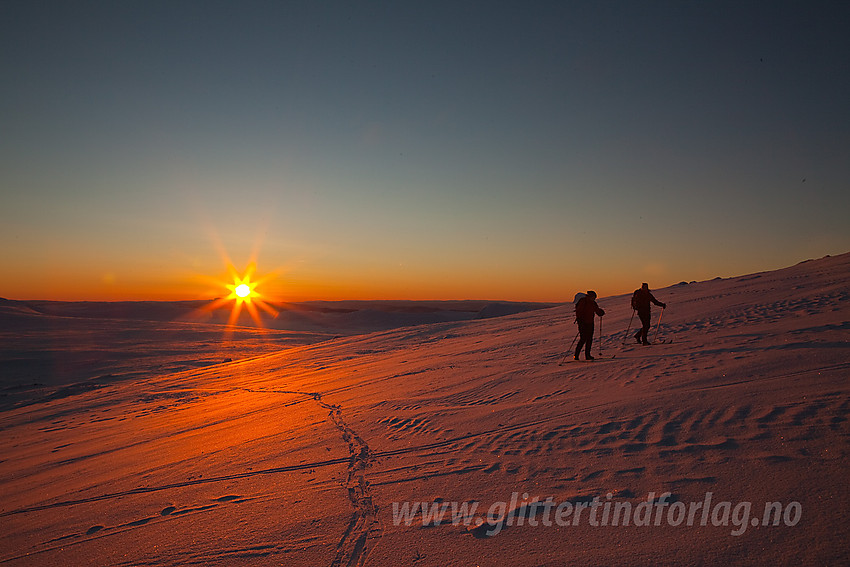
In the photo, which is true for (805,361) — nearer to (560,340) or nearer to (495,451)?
(495,451)

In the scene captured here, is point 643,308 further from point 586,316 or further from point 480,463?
point 480,463

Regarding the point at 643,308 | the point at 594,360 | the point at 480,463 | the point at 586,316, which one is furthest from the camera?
the point at 643,308

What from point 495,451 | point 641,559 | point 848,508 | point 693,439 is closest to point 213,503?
point 495,451

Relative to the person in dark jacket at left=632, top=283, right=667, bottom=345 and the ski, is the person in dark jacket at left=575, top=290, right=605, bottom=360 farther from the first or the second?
the person in dark jacket at left=632, top=283, right=667, bottom=345

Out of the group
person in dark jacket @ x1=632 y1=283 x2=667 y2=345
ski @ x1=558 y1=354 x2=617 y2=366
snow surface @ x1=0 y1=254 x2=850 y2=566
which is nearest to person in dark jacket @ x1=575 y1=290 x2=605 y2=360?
ski @ x1=558 y1=354 x2=617 y2=366

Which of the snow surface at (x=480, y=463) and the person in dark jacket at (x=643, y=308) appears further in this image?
the person in dark jacket at (x=643, y=308)

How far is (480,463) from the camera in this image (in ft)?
16.9

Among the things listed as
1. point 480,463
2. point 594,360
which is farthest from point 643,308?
point 480,463

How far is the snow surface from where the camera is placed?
3678 mm

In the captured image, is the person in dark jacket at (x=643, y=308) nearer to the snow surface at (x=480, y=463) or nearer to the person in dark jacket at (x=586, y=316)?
the snow surface at (x=480, y=463)

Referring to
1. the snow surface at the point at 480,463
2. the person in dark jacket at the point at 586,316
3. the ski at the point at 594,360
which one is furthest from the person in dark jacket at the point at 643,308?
the person in dark jacket at the point at 586,316

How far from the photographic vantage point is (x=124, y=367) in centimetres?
2334

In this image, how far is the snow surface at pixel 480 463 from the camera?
3678mm

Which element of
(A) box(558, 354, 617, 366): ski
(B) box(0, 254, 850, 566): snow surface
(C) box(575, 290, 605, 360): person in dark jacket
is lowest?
(B) box(0, 254, 850, 566): snow surface
